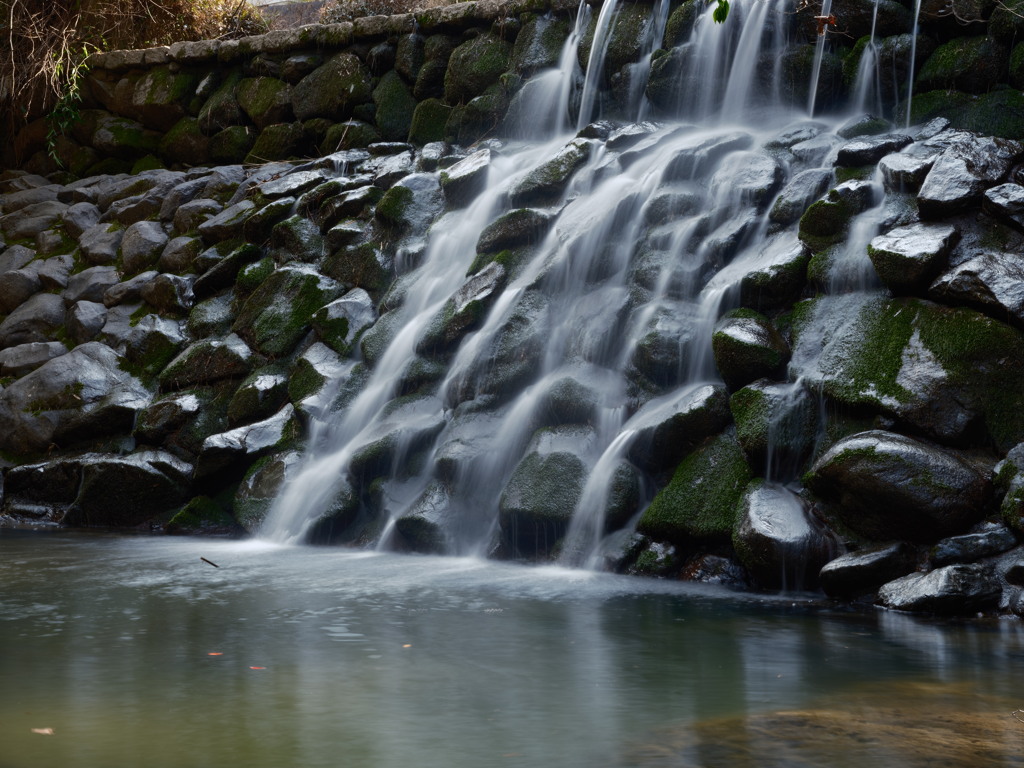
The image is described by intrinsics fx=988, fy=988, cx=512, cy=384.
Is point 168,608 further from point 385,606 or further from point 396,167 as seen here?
point 396,167

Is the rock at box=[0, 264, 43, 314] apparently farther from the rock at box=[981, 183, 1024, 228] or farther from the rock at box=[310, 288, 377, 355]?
the rock at box=[981, 183, 1024, 228]

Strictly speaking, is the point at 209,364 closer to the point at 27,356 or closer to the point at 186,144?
the point at 27,356

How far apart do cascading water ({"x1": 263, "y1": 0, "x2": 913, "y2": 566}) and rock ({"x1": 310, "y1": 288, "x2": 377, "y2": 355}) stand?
349mm

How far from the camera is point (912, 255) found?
5.40 meters

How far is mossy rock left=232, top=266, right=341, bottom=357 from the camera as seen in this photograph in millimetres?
8367

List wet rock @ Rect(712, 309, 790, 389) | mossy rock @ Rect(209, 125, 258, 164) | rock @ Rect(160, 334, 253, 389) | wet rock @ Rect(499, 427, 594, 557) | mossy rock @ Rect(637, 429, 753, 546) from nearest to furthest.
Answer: mossy rock @ Rect(637, 429, 753, 546), wet rock @ Rect(712, 309, 790, 389), wet rock @ Rect(499, 427, 594, 557), rock @ Rect(160, 334, 253, 389), mossy rock @ Rect(209, 125, 258, 164)

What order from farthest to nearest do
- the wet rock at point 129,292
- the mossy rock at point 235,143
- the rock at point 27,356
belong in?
the mossy rock at point 235,143 < the wet rock at point 129,292 < the rock at point 27,356

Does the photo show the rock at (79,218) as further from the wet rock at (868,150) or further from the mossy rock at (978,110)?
the mossy rock at (978,110)

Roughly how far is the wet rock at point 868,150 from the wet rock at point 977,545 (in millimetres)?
3064

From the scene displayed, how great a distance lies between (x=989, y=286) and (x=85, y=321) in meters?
7.95

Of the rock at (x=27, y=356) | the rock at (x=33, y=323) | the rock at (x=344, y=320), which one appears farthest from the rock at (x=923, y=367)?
the rock at (x=33, y=323)

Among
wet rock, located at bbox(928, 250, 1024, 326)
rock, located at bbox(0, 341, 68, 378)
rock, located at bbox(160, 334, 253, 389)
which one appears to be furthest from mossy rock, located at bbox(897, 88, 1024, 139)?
rock, located at bbox(0, 341, 68, 378)

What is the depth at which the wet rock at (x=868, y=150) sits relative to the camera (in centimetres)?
673

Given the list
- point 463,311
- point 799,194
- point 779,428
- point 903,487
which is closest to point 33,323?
point 463,311
